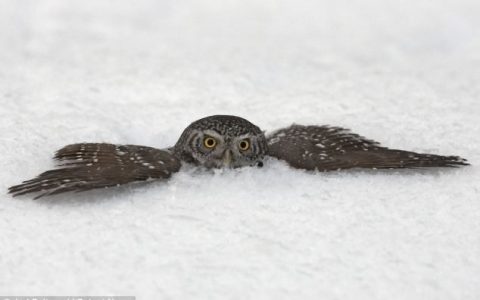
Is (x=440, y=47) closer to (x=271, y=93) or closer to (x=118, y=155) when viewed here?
(x=271, y=93)

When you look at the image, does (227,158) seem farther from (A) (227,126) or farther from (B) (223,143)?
(A) (227,126)

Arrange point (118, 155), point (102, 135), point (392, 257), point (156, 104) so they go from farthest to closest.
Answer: point (156, 104) → point (102, 135) → point (118, 155) → point (392, 257)

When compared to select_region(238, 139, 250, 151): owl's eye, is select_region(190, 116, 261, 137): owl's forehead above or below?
above

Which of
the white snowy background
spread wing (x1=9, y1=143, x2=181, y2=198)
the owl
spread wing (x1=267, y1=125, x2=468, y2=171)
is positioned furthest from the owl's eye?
spread wing (x1=9, y1=143, x2=181, y2=198)

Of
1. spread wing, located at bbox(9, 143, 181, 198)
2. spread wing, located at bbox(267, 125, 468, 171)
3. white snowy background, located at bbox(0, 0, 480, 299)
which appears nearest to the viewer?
white snowy background, located at bbox(0, 0, 480, 299)

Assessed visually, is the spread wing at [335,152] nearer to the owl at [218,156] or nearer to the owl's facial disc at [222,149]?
the owl at [218,156]

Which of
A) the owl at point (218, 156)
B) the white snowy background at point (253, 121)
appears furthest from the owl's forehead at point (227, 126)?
the white snowy background at point (253, 121)

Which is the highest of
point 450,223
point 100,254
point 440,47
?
point 440,47

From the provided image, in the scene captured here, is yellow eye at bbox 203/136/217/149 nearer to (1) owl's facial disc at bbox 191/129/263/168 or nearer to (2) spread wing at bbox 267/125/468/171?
(1) owl's facial disc at bbox 191/129/263/168

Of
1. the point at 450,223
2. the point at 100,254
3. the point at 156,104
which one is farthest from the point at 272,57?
the point at 100,254
